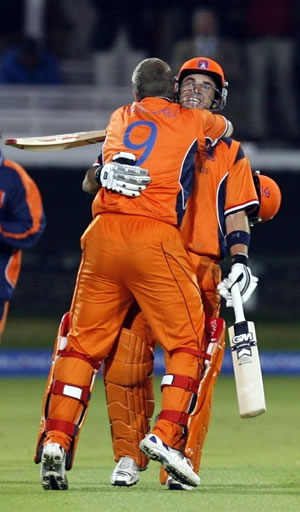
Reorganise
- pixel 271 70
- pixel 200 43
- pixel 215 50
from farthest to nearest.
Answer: pixel 271 70 → pixel 215 50 → pixel 200 43

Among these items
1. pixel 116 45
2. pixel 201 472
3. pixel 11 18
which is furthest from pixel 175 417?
pixel 11 18

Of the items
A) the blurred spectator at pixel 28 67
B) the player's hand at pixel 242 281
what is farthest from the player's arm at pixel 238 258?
the blurred spectator at pixel 28 67

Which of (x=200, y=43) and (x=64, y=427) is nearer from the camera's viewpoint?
(x=64, y=427)

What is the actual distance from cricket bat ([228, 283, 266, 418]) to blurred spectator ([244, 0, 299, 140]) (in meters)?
8.13

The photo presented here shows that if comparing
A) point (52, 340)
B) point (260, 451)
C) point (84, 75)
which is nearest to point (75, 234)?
point (52, 340)

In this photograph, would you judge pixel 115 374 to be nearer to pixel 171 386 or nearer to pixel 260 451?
pixel 171 386

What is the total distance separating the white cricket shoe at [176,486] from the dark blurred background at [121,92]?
7.50 meters

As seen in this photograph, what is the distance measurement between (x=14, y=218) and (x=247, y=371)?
9.51 feet

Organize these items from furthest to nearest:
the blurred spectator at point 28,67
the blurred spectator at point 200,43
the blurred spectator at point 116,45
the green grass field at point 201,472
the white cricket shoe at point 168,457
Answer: the blurred spectator at point 116,45 < the blurred spectator at point 28,67 < the blurred spectator at point 200,43 < the white cricket shoe at point 168,457 < the green grass field at point 201,472

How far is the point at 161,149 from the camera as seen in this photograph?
21.0 ft

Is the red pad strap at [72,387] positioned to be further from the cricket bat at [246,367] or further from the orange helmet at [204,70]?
the orange helmet at [204,70]

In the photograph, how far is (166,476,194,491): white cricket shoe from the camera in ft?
21.1

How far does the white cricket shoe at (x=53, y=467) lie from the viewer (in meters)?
6.19

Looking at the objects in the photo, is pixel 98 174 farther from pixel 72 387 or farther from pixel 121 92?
pixel 121 92
